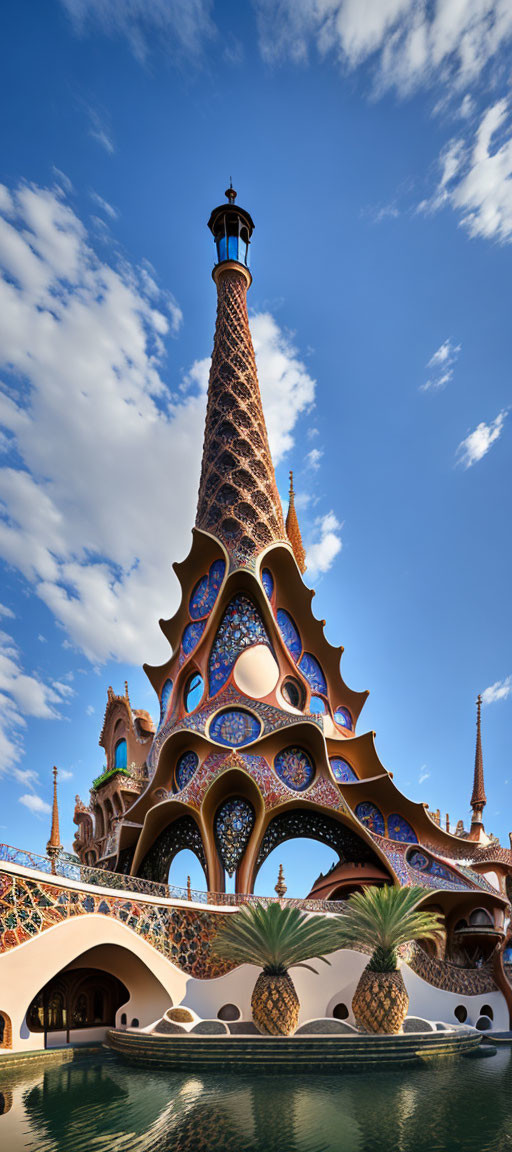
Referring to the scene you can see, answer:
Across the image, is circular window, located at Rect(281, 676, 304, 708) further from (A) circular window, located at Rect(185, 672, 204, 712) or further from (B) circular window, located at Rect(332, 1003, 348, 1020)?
(B) circular window, located at Rect(332, 1003, 348, 1020)

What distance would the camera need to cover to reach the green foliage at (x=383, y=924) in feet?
45.8

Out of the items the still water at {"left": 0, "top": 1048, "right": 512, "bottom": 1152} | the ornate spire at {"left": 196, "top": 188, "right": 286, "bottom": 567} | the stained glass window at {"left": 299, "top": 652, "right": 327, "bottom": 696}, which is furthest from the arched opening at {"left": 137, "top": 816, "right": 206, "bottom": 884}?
the still water at {"left": 0, "top": 1048, "right": 512, "bottom": 1152}

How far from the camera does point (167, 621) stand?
82.2 feet

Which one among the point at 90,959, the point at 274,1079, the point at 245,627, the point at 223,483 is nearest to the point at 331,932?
the point at 274,1079

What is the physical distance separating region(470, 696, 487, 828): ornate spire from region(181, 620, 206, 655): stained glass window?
39.3ft

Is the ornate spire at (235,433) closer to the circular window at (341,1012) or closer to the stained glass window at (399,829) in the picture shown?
the stained glass window at (399,829)

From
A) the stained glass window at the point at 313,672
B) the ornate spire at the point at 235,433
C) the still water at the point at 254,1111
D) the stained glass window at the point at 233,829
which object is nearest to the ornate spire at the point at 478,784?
the stained glass window at the point at 313,672

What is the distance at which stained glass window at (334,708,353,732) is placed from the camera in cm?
2555

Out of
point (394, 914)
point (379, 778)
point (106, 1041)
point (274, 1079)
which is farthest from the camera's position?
point (379, 778)

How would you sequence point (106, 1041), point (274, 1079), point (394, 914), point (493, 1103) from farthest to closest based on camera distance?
point (106, 1041)
point (394, 914)
point (274, 1079)
point (493, 1103)

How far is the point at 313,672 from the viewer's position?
25297mm

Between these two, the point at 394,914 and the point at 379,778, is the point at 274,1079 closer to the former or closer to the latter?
the point at 394,914

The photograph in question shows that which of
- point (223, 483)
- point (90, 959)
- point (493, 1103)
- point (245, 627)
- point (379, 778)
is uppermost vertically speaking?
point (223, 483)

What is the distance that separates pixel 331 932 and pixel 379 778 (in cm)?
810
